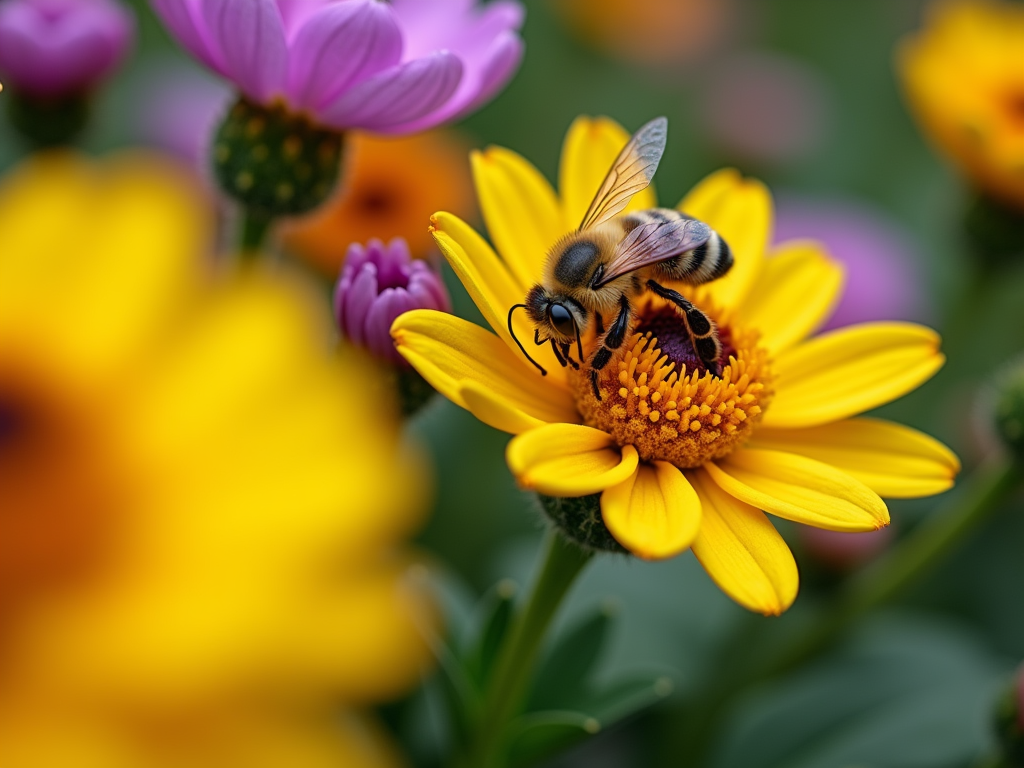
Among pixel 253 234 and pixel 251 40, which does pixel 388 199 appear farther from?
pixel 251 40

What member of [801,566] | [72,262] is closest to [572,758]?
[801,566]

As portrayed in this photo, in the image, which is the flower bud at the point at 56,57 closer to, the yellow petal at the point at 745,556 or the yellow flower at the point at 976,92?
the yellow petal at the point at 745,556

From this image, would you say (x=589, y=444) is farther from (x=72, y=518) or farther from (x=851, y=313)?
(x=851, y=313)

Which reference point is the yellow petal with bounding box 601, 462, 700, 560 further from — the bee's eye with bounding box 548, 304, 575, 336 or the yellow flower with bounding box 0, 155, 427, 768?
the yellow flower with bounding box 0, 155, 427, 768

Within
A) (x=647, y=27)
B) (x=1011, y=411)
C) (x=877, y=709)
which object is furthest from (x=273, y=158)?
(x=647, y=27)

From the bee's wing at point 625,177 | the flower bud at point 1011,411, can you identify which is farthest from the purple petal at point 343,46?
the flower bud at point 1011,411

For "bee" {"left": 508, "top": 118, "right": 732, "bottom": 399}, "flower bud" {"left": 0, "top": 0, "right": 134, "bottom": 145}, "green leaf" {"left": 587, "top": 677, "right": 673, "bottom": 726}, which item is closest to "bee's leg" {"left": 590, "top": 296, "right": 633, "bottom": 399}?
"bee" {"left": 508, "top": 118, "right": 732, "bottom": 399}

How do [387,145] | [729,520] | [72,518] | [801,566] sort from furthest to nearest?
[387,145] < [801,566] < [729,520] < [72,518]
